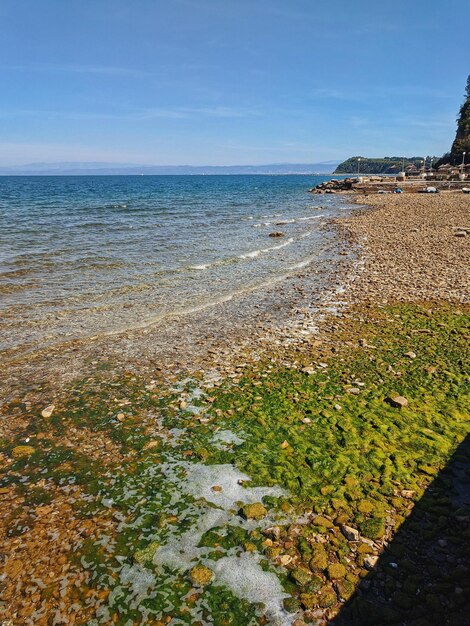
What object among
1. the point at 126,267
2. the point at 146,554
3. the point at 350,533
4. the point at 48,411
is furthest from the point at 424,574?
the point at 126,267

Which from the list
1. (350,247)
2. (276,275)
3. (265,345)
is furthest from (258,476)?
(350,247)

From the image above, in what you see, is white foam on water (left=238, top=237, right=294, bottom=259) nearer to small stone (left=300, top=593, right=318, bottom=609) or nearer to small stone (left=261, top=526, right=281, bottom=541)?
small stone (left=261, top=526, right=281, bottom=541)

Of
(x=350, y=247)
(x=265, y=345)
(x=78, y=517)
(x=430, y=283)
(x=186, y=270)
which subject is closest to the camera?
(x=78, y=517)

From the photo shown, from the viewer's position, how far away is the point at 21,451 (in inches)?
289

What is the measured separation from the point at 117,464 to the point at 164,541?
1.89 metres

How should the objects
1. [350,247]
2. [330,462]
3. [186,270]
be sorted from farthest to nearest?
[350,247], [186,270], [330,462]

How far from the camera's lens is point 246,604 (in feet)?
14.9

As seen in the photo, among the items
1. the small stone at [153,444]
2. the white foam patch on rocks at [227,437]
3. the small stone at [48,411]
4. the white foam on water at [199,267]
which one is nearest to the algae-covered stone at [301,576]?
the white foam patch on rocks at [227,437]

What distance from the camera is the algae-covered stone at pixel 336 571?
4729mm

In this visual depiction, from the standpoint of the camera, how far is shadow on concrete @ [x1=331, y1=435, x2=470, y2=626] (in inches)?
167

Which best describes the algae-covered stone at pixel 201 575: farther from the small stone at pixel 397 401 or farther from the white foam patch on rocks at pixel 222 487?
the small stone at pixel 397 401

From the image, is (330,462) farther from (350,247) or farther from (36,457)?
(350,247)

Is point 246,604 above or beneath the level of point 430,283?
beneath

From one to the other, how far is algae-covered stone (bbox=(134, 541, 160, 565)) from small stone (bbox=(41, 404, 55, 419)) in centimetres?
426
